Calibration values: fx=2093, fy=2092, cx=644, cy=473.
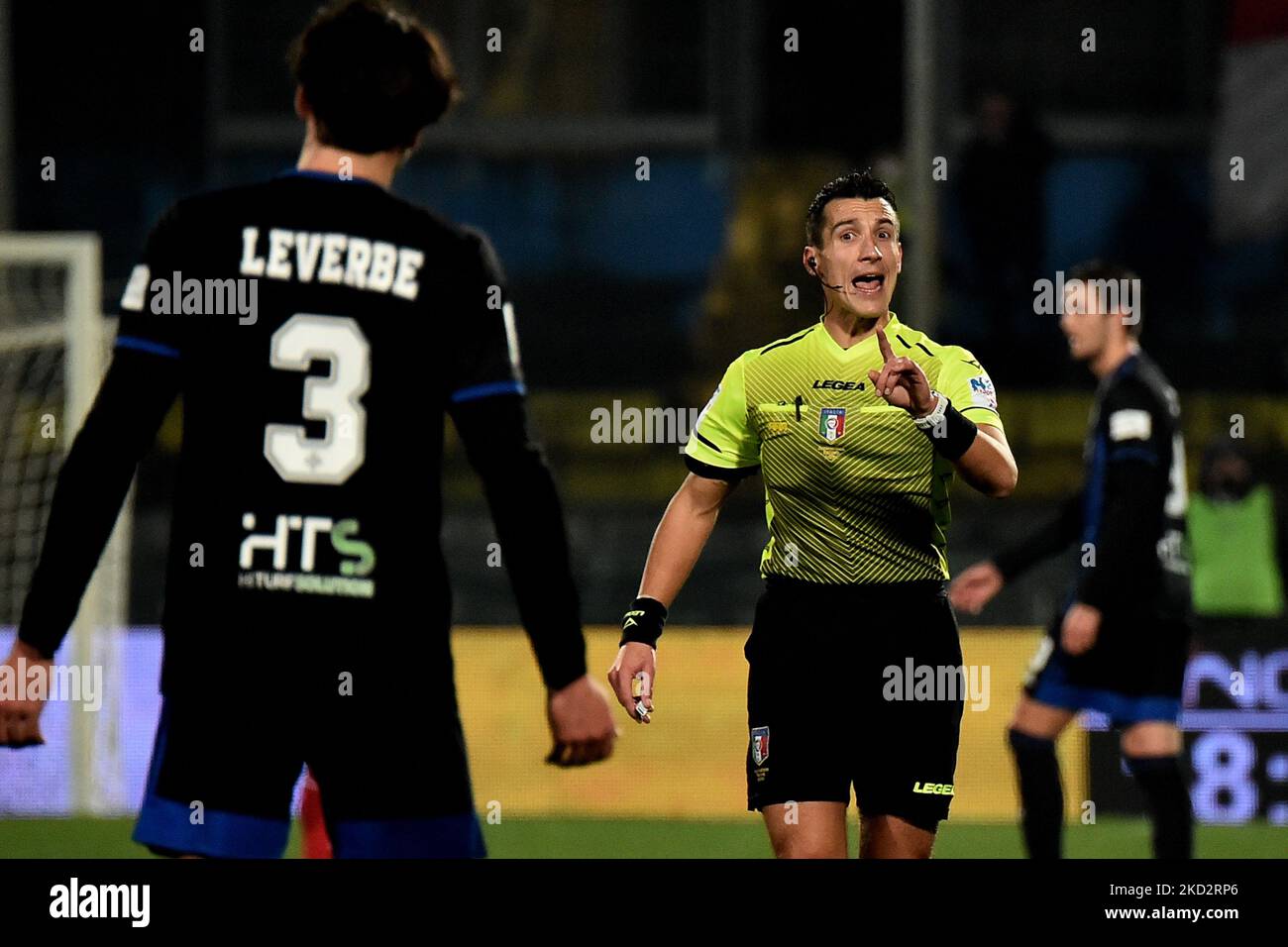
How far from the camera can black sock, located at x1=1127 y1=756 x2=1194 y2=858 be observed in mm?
6375

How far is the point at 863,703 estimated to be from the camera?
Result: 4156 millimetres

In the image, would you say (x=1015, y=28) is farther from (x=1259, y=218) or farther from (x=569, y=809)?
(x=569, y=809)

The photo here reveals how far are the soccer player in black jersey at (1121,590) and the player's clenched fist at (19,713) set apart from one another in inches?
128

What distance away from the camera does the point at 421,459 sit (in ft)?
11.3

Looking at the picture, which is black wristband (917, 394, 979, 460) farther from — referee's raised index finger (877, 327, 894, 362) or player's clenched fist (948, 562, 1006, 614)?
player's clenched fist (948, 562, 1006, 614)

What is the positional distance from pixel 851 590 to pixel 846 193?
0.79 metres

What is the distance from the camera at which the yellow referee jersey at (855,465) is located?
4.16 meters

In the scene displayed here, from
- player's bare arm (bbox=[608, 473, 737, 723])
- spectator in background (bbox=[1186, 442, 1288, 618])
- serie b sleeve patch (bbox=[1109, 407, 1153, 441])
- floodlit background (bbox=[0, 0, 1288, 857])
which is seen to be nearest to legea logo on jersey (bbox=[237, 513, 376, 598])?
player's bare arm (bbox=[608, 473, 737, 723])

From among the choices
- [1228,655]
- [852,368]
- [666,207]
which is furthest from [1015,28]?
[852,368]

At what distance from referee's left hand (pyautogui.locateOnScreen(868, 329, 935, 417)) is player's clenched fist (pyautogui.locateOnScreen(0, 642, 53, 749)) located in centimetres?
152

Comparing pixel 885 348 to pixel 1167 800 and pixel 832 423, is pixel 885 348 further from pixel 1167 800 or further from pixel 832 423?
pixel 1167 800

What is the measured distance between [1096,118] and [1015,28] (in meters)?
1.03
